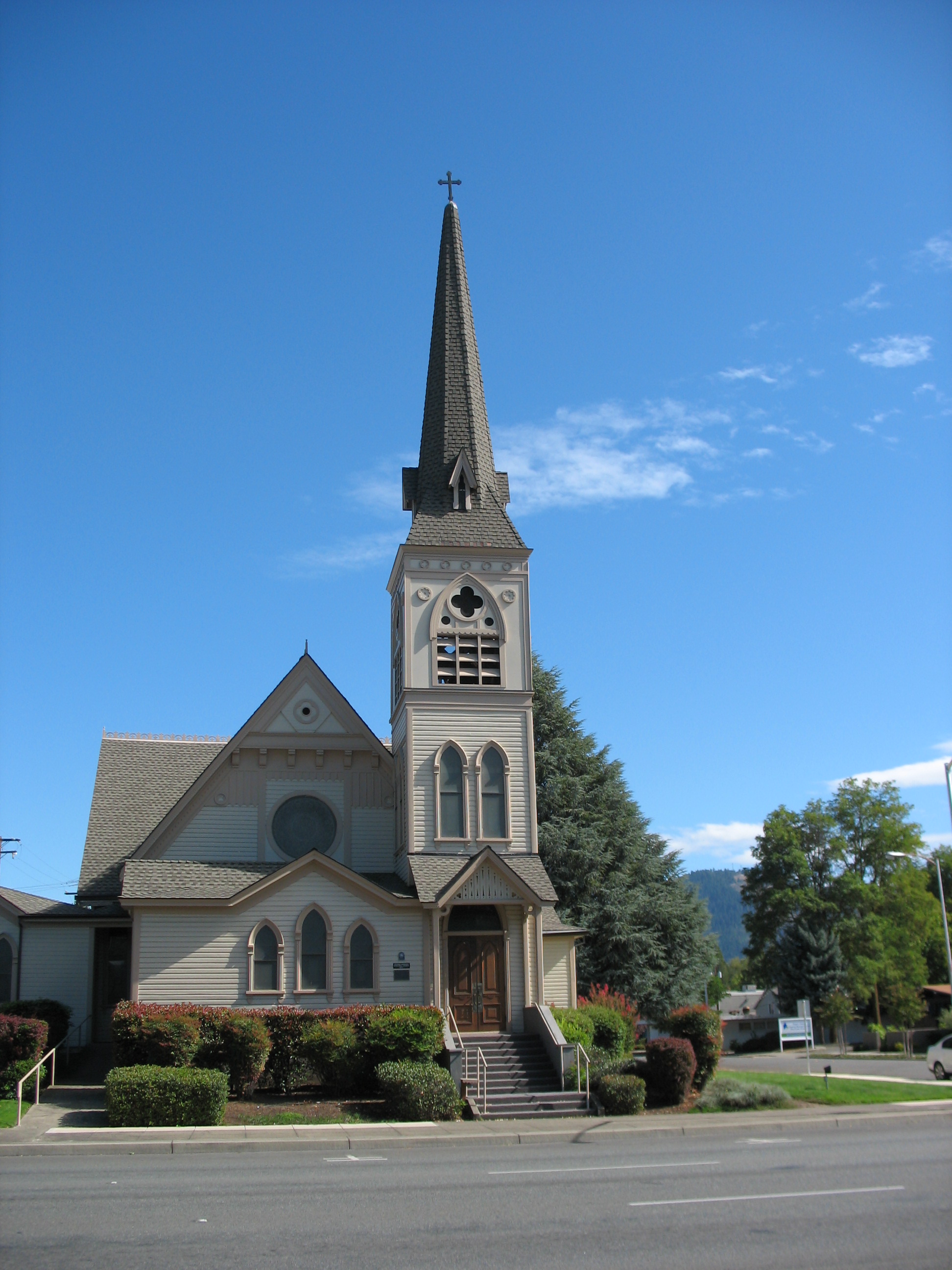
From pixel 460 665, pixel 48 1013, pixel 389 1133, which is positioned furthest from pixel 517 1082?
pixel 48 1013

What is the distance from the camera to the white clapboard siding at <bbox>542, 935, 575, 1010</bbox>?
29.0 meters

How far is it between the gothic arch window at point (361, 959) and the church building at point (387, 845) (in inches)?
1.9

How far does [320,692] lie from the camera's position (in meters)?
30.6

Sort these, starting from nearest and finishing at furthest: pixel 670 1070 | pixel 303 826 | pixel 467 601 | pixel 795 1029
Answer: pixel 670 1070 < pixel 795 1029 < pixel 303 826 < pixel 467 601

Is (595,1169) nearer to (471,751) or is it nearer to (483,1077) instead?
(483,1077)

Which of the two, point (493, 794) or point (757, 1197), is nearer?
point (757, 1197)

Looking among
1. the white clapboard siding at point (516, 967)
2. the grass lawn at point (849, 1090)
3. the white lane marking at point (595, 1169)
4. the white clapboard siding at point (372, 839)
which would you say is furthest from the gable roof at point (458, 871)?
the white lane marking at point (595, 1169)

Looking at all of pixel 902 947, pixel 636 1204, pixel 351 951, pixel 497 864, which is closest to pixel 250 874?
pixel 351 951

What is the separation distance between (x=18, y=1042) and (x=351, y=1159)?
916 cm

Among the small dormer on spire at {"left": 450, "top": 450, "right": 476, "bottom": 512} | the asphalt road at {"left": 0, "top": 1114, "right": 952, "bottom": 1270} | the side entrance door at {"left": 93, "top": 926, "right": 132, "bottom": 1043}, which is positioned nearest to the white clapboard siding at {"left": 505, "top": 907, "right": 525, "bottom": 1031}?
the asphalt road at {"left": 0, "top": 1114, "right": 952, "bottom": 1270}

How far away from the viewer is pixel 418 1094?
68.0 ft

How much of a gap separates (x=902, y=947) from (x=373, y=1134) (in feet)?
157

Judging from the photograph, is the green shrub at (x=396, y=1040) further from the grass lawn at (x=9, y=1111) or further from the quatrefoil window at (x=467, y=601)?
the quatrefoil window at (x=467, y=601)

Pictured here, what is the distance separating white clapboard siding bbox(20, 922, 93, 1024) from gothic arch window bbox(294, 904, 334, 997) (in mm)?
6993
